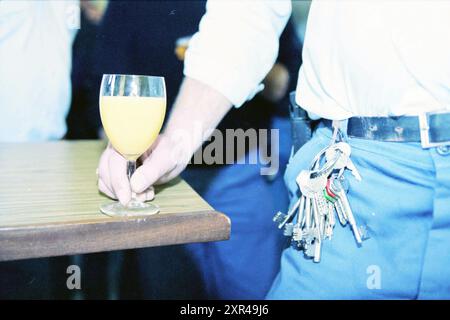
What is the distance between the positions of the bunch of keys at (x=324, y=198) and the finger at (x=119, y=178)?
0.99 ft

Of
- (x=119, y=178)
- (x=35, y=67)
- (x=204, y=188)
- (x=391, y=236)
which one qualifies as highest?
(x=35, y=67)

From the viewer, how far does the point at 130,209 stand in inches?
26.4

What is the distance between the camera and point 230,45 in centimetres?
93

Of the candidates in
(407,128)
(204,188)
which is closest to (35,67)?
(204,188)

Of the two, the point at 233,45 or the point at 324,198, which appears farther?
the point at 233,45

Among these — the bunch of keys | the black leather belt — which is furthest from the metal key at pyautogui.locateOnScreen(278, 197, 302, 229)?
the black leather belt

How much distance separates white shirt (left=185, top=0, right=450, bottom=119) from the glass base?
0.32m

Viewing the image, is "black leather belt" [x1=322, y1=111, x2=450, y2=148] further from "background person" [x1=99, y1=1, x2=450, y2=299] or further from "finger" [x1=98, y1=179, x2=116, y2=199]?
"finger" [x1=98, y1=179, x2=116, y2=199]

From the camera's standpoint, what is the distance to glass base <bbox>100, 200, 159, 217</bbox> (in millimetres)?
651

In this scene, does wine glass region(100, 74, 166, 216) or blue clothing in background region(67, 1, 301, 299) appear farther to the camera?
blue clothing in background region(67, 1, 301, 299)

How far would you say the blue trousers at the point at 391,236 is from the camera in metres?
0.74

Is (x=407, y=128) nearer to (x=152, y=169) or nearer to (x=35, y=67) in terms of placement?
(x=152, y=169)

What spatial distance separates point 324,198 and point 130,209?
33cm
